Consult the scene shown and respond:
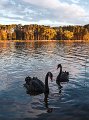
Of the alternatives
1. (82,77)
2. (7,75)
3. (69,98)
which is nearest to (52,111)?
(69,98)

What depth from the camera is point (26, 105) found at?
2419 centimetres

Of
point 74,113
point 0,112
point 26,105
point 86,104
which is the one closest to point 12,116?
point 0,112

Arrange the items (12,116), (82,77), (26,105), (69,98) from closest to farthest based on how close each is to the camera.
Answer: (12,116), (26,105), (69,98), (82,77)

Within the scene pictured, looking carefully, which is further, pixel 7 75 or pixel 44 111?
pixel 7 75

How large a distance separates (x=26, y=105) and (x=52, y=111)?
2.72 meters

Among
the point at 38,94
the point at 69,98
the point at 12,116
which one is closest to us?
the point at 12,116

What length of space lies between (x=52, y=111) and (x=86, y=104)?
11.1ft

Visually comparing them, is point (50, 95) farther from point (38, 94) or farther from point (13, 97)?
point (13, 97)

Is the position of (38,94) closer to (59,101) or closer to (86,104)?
(59,101)

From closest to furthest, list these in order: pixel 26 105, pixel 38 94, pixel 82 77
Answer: pixel 26 105 → pixel 38 94 → pixel 82 77

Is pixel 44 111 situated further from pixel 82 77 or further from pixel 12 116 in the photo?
pixel 82 77

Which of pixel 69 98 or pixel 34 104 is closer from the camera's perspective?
pixel 34 104

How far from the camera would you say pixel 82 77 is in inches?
1438

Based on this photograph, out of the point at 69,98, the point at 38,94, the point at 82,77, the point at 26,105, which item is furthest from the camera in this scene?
the point at 82,77
